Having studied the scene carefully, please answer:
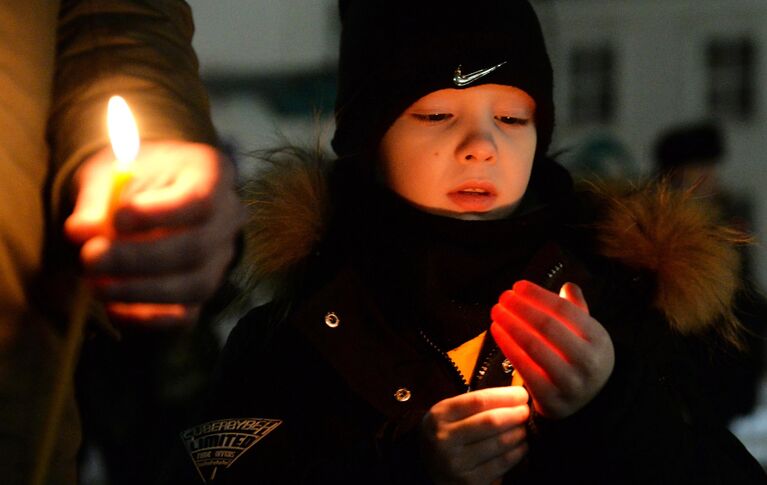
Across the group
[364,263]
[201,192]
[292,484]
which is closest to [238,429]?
[292,484]

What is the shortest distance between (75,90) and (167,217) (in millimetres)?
501

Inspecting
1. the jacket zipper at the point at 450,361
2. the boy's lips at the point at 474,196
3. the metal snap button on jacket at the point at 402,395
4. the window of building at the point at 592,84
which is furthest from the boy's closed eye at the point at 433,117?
the window of building at the point at 592,84

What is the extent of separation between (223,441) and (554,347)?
0.59 m

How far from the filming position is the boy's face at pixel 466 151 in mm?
1828

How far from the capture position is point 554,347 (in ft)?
5.11

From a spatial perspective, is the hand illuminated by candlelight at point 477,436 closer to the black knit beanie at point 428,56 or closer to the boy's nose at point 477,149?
the boy's nose at point 477,149

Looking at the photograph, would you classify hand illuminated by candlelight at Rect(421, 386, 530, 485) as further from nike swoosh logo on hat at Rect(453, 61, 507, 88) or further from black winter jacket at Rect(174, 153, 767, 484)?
nike swoosh logo on hat at Rect(453, 61, 507, 88)

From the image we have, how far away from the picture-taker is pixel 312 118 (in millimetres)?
2168

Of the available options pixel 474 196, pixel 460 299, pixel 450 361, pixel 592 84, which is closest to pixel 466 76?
pixel 474 196

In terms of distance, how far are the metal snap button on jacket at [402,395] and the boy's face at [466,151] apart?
340 mm

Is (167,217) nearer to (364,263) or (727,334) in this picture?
(364,263)

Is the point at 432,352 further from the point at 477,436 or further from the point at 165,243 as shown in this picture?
the point at 165,243

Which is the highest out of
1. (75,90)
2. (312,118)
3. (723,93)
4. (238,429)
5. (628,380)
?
(75,90)

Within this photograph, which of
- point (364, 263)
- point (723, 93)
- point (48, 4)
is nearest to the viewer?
point (48, 4)
